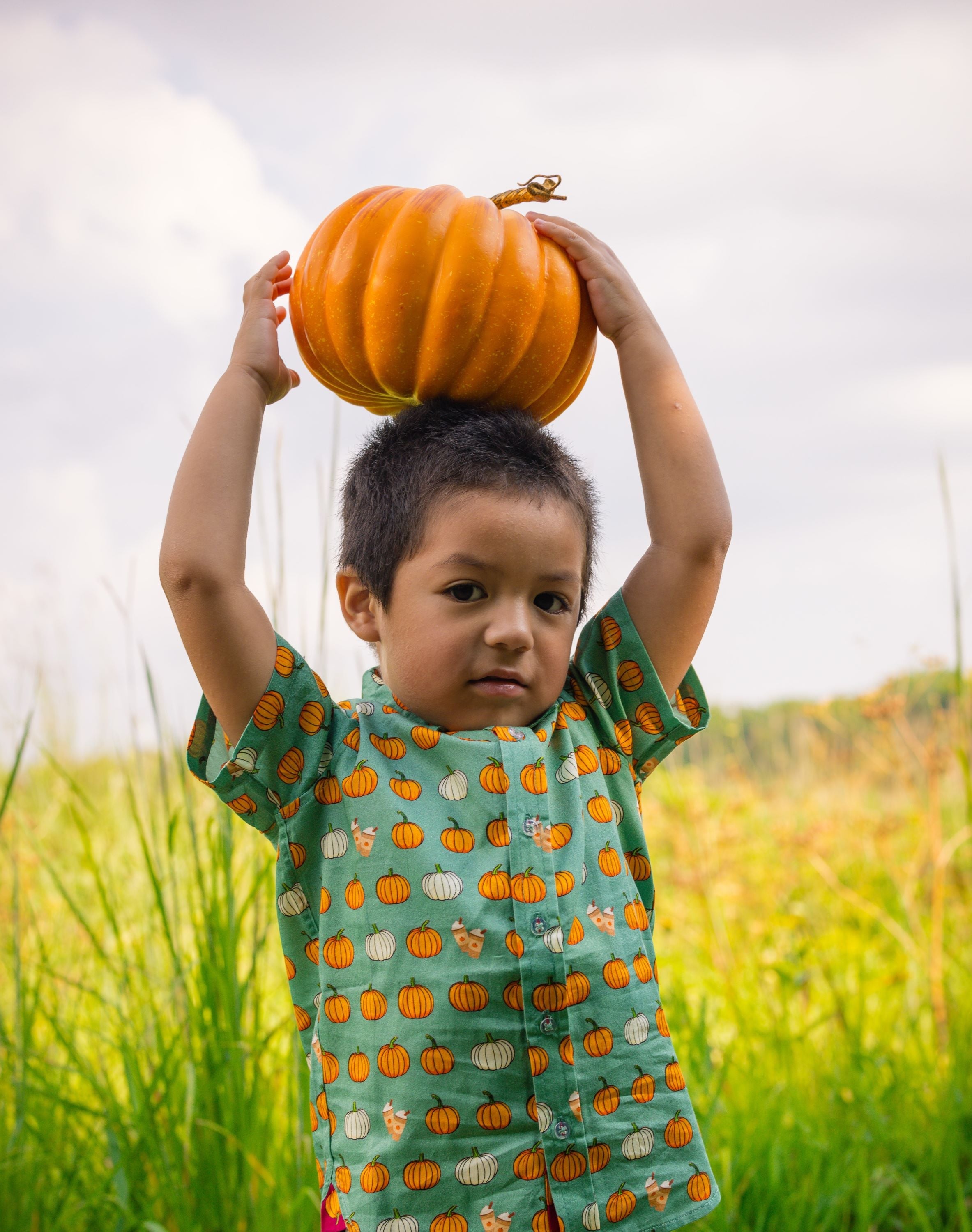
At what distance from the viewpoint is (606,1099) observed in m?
1.54

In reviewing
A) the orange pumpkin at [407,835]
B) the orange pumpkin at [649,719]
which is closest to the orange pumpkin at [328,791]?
the orange pumpkin at [407,835]

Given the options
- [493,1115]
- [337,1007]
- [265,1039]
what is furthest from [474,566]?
[265,1039]

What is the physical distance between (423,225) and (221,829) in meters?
1.38

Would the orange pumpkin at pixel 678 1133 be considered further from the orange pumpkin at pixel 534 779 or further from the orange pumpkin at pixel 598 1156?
the orange pumpkin at pixel 534 779

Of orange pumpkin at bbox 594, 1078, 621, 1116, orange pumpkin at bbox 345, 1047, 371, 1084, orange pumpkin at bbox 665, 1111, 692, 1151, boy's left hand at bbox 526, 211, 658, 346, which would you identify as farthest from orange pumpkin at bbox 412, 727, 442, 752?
boy's left hand at bbox 526, 211, 658, 346

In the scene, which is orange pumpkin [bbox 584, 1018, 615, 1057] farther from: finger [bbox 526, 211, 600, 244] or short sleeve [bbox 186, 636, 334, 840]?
finger [bbox 526, 211, 600, 244]

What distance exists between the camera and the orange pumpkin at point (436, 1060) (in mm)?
1480

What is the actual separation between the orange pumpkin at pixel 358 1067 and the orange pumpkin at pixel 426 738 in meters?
0.46

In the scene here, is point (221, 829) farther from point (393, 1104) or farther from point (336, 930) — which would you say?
point (393, 1104)

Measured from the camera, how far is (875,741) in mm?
6215

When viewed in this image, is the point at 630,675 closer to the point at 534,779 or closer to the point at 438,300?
the point at 534,779

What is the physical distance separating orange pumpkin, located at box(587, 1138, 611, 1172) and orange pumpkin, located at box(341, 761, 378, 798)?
609 millimetres

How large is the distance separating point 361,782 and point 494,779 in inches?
8.3

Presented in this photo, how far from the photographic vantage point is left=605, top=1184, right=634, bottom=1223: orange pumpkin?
1.50 metres
